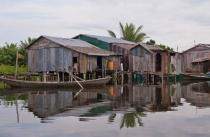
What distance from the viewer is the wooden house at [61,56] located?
87.7ft

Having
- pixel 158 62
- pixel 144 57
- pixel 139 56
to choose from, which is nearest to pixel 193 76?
pixel 158 62

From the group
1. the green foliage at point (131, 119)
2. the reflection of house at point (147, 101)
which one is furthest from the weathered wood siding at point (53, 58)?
the green foliage at point (131, 119)

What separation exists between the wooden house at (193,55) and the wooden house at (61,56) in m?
13.1

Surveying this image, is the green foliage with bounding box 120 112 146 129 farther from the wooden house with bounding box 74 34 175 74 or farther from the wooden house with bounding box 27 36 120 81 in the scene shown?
the wooden house with bounding box 74 34 175 74

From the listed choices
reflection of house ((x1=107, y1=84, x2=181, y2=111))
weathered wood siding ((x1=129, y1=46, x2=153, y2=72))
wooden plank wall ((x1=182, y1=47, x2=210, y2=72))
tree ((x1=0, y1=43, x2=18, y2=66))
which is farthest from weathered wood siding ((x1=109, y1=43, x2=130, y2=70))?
reflection of house ((x1=107, y1=84, x2=181, y2=111))

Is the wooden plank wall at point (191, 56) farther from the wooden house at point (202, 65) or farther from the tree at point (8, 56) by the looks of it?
the tree at point (8, 56)

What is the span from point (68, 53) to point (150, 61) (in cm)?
951

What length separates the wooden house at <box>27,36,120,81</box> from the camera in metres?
26.7

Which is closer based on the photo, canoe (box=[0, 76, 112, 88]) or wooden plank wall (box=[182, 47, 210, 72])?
canoe (box=[0, 76, 112, 88])

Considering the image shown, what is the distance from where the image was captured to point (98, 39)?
34.2 metres

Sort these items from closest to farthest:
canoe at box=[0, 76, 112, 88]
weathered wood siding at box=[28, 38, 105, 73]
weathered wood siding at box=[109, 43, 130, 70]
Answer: canoe at box=[0, 76, 112, 88] < weathered wood siding at box=[28, 38, 105, 73] < weathered wood siding at box=[109, 43, 130, 70]

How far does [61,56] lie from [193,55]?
59.3 feet

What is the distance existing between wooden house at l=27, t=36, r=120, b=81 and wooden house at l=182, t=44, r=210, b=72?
13052mm

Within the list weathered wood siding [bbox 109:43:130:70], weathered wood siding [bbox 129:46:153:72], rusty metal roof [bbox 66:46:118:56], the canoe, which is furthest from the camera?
weathered wood siding [bbox 109:43:130:70]
